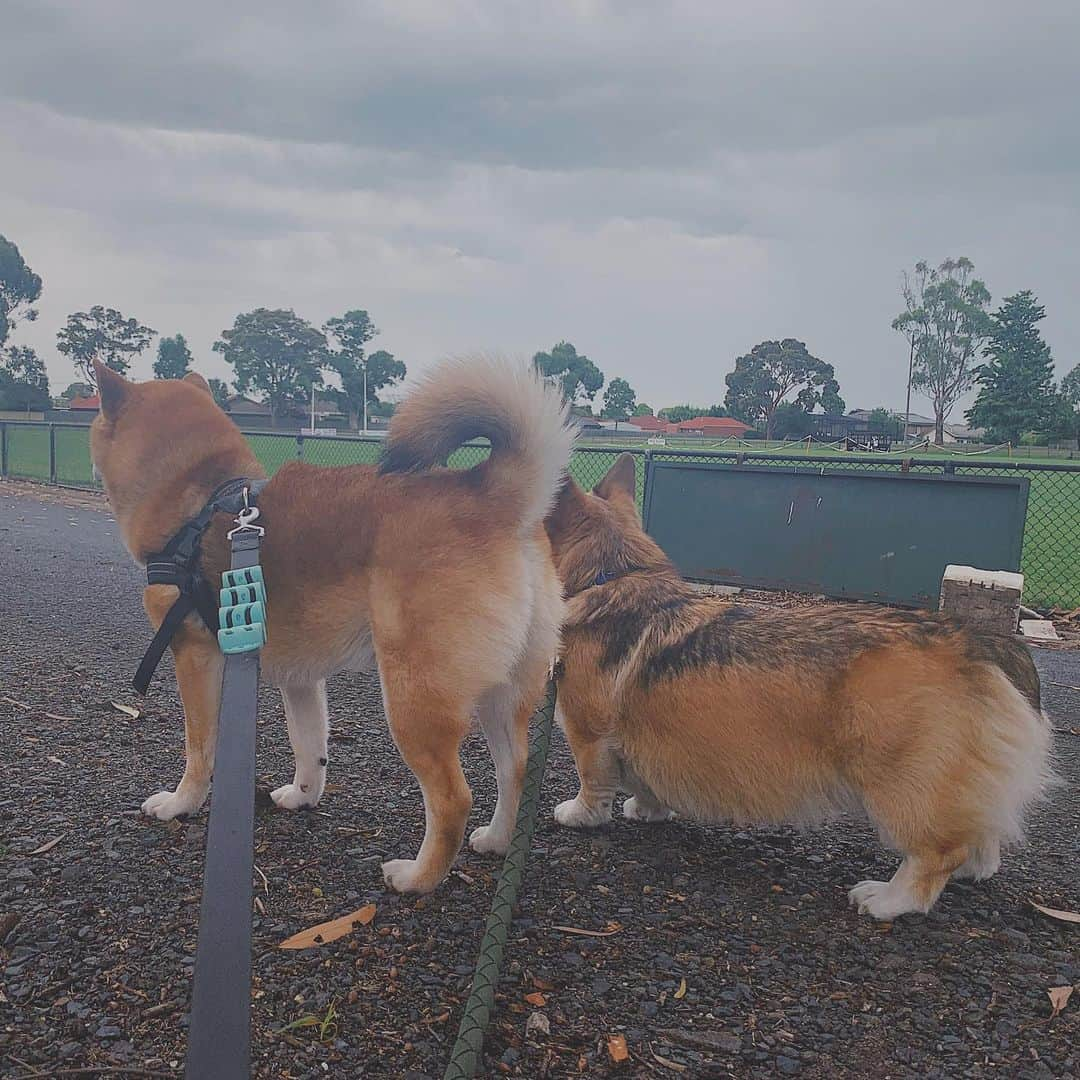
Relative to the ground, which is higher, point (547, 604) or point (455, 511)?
point (455, 511)

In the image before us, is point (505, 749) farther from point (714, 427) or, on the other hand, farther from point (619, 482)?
point (714, 427)

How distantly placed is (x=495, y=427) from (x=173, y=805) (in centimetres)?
182

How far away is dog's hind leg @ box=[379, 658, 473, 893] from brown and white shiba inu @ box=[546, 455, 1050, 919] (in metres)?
0.72

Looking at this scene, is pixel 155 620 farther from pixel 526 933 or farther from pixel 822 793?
pixel 822 793

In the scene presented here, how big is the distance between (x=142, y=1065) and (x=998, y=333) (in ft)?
256

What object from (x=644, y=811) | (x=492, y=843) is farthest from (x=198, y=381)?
(x=644, y=811)

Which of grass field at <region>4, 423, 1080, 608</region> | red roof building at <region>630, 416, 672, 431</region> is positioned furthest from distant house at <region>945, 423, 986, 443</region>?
grass field at <region>4, 423, 1080, 608</region>

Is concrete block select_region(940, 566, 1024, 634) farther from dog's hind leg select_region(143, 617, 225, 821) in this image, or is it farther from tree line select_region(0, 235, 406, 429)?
tree line select_region(0, 235, 406, 429)

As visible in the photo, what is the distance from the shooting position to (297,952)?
2.37 metres

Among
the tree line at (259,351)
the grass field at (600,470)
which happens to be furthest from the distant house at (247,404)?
the grass field at (600,470)

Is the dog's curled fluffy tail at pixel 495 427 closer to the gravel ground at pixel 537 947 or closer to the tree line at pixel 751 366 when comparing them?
the gravel ground at pixel 537 947

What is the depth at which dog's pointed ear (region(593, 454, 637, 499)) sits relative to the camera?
4.18 meters

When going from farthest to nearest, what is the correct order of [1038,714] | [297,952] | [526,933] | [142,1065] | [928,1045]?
1. [1038,714]
2. [526,933]
3. [297,952]
4. [928,1045]
5. [142,1065]

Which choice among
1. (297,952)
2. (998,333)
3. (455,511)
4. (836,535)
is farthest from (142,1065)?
(998,333)
